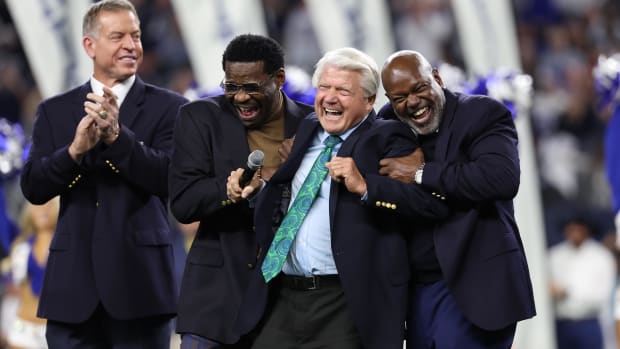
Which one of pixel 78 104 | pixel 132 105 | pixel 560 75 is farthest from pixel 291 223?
pixel 560 75

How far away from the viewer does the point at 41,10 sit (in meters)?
10.2

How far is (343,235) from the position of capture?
4297 mm

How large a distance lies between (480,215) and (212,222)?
2.93 ft

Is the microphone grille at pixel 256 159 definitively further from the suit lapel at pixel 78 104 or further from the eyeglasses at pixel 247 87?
the suit lapel at pixel 78 104

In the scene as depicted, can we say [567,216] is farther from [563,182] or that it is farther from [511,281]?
[511,281]

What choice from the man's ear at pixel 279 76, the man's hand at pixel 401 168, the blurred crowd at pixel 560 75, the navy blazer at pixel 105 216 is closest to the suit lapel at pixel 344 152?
the man's hand at pixel 401 168

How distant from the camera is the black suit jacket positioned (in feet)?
14.5

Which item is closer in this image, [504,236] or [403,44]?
[504,236]

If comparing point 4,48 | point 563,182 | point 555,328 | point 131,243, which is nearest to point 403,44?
point 563,182

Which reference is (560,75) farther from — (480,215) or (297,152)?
(297,152)

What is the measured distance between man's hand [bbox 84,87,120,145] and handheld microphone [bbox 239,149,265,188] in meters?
0.64

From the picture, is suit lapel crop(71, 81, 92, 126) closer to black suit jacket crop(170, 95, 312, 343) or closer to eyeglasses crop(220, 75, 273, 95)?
black suit jacket crop(170, 95, 312, 343)

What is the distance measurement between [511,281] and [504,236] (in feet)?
0.49

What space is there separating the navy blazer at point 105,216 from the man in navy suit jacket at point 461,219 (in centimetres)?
98
